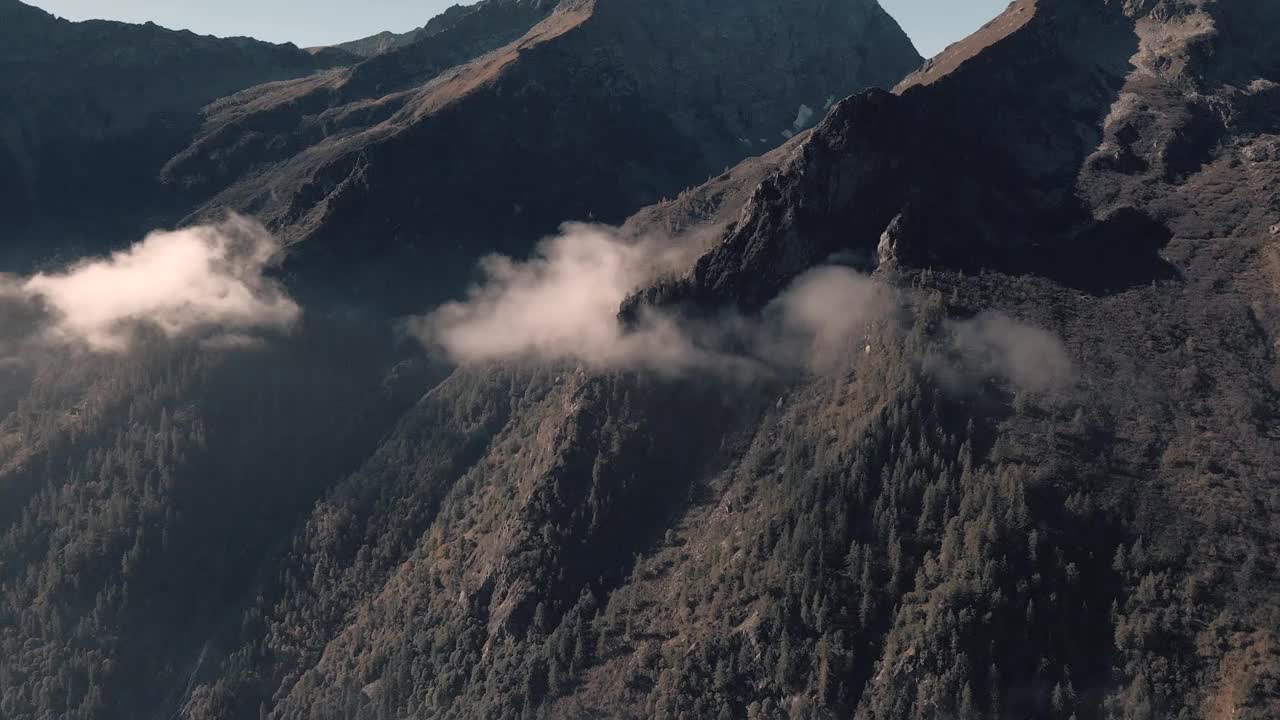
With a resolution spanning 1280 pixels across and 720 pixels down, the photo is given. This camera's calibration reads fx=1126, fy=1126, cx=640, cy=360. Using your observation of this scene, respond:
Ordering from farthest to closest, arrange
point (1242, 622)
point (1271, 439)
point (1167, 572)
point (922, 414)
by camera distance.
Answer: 1. point (922, 414)
2. point (1271, 439)
3. point (1167, 572)
4. point (1242, 622)

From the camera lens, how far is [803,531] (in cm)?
18362

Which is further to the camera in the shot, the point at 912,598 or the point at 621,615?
the point at 621,615

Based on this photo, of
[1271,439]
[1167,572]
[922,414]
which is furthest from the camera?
[922,414]

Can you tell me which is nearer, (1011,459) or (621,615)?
(1011,459)

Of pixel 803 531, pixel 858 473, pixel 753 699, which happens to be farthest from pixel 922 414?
pixel 753 699

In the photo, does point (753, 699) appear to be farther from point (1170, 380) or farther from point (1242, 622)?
point (1170, 380)

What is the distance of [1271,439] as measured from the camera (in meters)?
180

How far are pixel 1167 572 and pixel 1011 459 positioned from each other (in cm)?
3052

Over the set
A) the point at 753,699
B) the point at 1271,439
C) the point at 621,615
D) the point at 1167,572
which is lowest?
the point at 1271,439

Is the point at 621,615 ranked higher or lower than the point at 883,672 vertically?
higher

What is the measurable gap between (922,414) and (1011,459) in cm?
1764

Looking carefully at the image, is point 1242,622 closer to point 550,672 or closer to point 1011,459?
point 1011,459

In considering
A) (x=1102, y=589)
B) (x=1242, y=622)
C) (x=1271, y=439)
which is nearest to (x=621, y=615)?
(x=1102, y=589)

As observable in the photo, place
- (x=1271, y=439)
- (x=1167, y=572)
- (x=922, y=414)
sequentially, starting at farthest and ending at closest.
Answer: (x=922, y=414)
(x=1271, y=439)
(x=1167, y=572)
